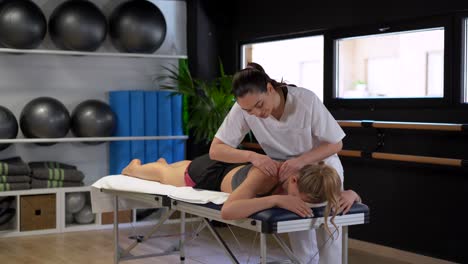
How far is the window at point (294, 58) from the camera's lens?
5227mm

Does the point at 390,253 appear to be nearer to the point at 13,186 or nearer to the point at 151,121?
the point at 151,121

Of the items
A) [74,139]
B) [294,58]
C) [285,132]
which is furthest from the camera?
[294,58]

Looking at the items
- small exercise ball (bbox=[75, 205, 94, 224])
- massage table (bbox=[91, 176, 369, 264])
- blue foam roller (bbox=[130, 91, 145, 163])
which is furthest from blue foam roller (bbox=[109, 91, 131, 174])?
massage table (bbox=[91, 176, 369, 264])

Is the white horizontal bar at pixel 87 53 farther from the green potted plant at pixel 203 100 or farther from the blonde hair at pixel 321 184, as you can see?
the blonde hair at pixel 321 184

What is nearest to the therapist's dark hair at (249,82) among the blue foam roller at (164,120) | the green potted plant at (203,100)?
the green potted plant at (203,100)

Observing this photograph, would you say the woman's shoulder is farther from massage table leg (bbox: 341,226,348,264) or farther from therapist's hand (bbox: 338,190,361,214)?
massage table leg (bbox: 341,226,348,264)

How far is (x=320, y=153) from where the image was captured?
2.79 meters

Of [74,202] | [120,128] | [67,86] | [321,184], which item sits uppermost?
[67,86]

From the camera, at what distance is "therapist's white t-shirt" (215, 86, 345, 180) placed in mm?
2799

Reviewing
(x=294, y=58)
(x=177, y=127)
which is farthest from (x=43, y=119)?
(x=294, y=58)

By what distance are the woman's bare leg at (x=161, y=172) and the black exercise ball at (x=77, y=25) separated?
1.57 metres

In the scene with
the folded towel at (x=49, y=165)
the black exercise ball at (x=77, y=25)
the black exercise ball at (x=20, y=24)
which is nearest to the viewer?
the black exercise ball at (x=20, y=24)

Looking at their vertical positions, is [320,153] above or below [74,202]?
above

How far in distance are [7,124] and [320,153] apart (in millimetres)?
2749
